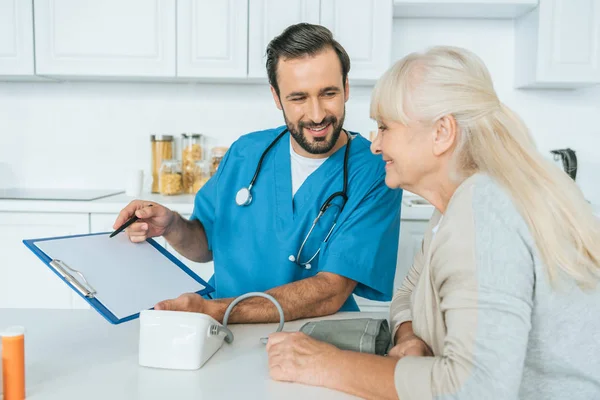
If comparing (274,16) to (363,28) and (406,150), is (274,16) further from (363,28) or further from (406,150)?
(406,150)

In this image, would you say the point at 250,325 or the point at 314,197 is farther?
the point at 314,197

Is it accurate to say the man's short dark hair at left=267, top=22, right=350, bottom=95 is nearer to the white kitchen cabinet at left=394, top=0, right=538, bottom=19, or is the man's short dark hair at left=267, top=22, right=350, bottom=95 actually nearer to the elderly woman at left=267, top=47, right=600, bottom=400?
the elderly woman at left=267, top=47, right=600, bottom=400

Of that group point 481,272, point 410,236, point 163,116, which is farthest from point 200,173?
point 481,272

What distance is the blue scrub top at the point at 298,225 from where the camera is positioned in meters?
1.38

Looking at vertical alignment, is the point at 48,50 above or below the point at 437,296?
above

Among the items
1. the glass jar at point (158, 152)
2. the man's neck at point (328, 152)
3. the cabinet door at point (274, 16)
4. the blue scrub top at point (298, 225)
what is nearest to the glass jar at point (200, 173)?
the glass jar at point (158, 152)

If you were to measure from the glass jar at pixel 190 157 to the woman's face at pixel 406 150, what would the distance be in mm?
1752

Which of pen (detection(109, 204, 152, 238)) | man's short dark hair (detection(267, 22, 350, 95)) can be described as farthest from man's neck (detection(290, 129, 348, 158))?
pen (detection(109, 204, 152, 238))

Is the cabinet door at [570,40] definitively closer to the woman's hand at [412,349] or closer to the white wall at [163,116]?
the white wall at [163,116]

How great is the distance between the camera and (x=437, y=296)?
0.91 m

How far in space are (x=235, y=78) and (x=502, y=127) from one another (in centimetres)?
184

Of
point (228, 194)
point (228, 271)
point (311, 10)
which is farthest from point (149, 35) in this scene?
point (228, 271)

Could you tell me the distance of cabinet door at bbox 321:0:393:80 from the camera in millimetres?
2514

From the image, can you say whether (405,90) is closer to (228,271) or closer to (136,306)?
(136,306)
